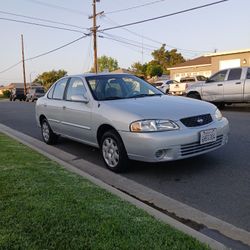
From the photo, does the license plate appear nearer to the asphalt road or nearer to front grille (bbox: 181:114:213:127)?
front grille (bbox: 181:114:213:127)

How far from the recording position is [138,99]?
6.09 meters

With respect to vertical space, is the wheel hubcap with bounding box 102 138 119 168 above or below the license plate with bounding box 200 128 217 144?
below

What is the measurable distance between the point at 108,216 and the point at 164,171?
233 cm

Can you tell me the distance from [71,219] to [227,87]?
1246cm

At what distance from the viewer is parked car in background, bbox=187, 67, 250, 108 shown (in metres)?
14.4

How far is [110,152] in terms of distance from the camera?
19.3ft

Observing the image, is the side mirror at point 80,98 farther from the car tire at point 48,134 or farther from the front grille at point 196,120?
the car tire at point 48,134

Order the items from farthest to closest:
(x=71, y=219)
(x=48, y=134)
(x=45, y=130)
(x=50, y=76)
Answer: (x=50, y=76) → (x=45, y=130) → (x=48, y=134) → (x=71, y=219)

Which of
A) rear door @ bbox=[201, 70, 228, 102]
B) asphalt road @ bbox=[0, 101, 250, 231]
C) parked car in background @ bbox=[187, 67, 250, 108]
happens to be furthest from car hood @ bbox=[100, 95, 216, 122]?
rear door @ bbox=[201, 70, 228, 102]

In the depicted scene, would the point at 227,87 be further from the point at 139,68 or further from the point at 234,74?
the point at 139,68

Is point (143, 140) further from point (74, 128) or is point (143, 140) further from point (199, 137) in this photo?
point (74, 128)

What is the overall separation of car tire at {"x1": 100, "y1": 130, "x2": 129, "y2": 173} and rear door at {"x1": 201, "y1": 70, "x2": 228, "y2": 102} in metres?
10.2

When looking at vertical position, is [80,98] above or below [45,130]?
above

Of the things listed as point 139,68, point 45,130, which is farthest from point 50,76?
point 45,130
